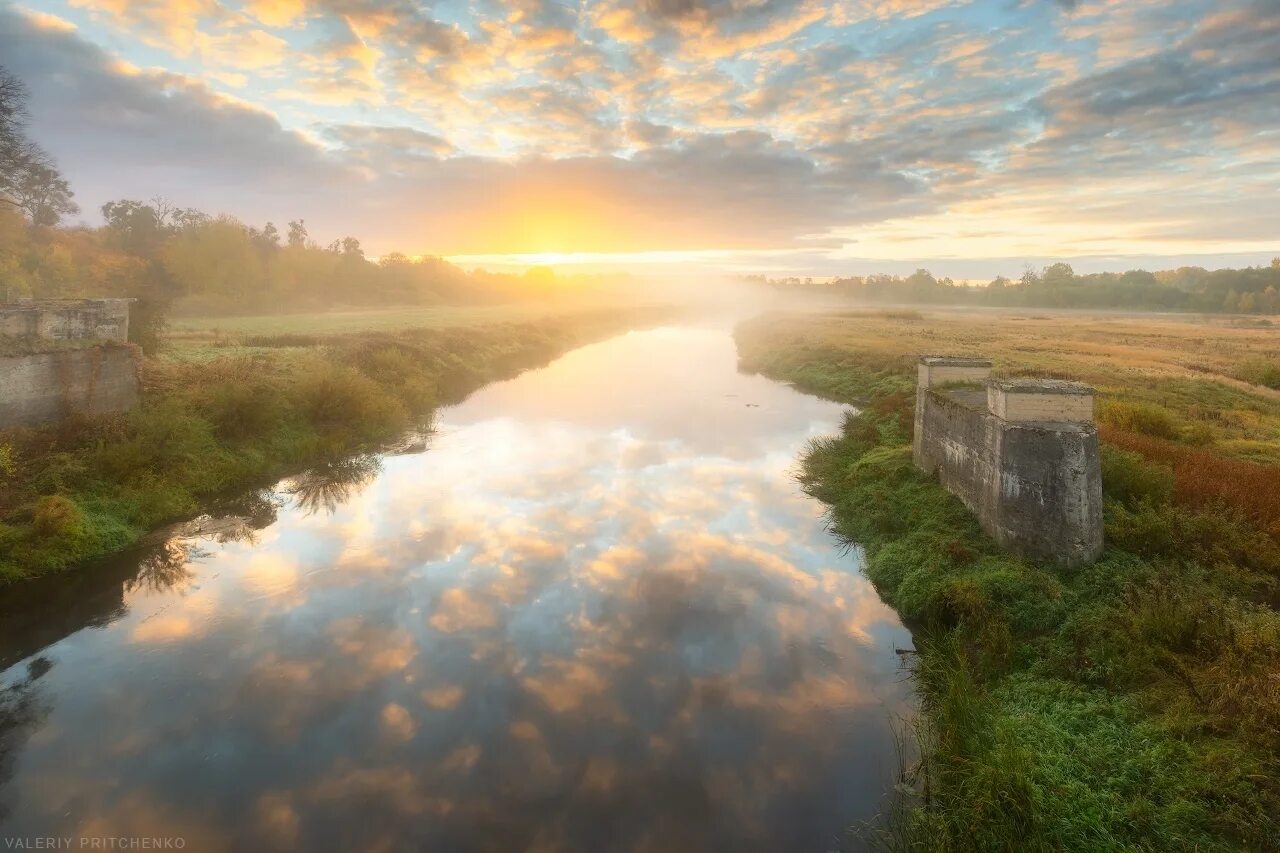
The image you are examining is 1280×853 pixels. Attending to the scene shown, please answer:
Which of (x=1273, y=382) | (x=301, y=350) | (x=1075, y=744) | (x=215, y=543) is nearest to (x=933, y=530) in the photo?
(x=1075, y=744)

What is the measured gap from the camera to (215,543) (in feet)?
47.3

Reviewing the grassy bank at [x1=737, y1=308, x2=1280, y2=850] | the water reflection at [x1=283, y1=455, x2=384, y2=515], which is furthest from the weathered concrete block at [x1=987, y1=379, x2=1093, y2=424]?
the water reflection at [x1=283, y1=455, x2=384, y2=515]

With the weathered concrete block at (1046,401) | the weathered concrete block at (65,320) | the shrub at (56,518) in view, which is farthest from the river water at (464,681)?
the weathered concrete block at (65,320)

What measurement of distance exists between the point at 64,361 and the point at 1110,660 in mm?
22570

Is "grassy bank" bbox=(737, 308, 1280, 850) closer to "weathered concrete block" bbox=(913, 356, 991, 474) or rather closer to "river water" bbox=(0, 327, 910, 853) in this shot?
"river water" bbox=(0, 327, 910, 853)

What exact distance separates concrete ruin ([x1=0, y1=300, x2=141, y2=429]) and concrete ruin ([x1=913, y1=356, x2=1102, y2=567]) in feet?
69.9

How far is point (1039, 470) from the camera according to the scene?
34.1ft

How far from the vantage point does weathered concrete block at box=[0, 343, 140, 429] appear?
1504 cm

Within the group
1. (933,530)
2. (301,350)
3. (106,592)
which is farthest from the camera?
(301,350)

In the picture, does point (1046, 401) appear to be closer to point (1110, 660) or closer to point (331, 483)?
point (1110, 660)

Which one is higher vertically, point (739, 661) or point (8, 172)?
point (8, 172)

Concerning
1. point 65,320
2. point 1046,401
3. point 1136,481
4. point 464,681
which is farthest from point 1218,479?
point 65,320

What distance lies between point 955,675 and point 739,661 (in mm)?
3115

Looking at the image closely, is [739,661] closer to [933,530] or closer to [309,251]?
[933,530]
